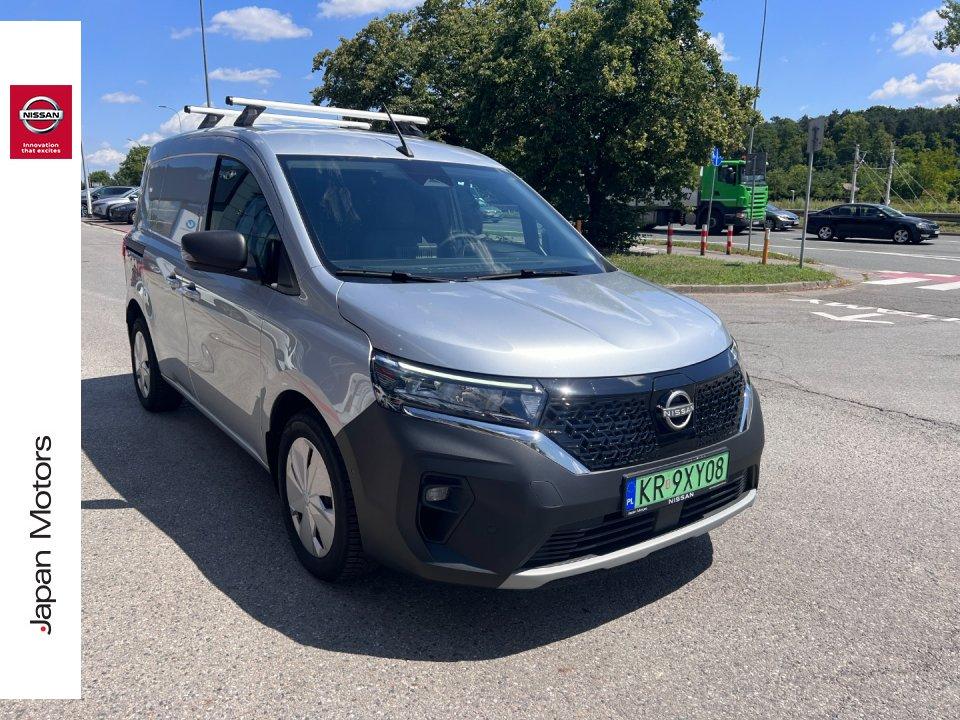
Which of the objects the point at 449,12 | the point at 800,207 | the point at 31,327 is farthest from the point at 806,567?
the point at 800,207

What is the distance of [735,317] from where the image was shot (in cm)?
1158

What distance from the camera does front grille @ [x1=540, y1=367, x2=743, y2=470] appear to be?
2.72 metres

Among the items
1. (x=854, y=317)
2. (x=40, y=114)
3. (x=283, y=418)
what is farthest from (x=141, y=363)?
(x=854, y=317)

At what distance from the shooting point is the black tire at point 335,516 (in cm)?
305

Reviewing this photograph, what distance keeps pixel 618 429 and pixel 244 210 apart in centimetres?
224

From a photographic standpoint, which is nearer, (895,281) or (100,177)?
(895,281)

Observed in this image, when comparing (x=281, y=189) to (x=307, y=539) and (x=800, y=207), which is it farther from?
(x=800, y=207)

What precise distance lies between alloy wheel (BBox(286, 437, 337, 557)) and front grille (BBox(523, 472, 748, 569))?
0.88 meters

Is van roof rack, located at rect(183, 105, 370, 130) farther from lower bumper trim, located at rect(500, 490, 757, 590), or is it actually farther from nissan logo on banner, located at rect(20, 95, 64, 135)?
lower bumper trim, located at rect(500, 490, 757, 590)

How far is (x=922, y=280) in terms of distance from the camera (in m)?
17.0

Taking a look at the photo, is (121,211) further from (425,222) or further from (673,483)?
(673,483)

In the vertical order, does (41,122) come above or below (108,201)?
below

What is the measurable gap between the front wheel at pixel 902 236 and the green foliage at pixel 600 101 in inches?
409

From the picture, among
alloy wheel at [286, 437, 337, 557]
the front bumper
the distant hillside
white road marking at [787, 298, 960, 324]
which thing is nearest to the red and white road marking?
white road marking at [787, 298, 960, 324]
